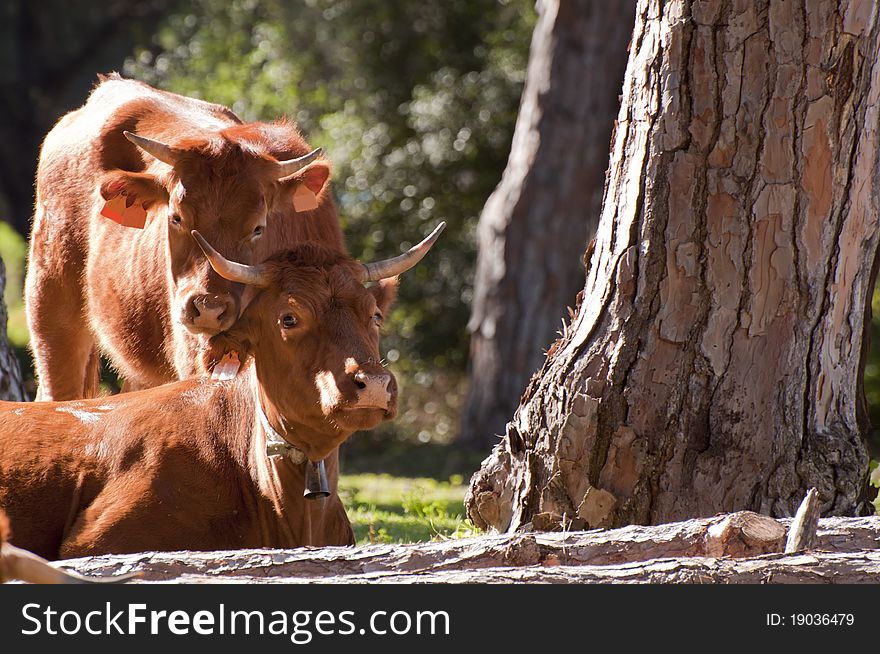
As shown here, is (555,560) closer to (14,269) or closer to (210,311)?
(210,311)

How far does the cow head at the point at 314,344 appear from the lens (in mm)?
4629

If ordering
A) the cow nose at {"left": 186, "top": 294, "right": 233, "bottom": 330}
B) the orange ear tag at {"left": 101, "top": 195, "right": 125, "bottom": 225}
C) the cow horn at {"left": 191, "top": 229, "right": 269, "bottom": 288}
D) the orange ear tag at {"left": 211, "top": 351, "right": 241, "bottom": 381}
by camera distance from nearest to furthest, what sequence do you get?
the cow horn at {"left": 191, "top": 229, "right": 269, "bottom": 288}
the orange ear tag at {"left": 211, "top": 351, "right": 241, "bottom": 381}
the cow nose at {"left": 186, "top": 294, "right": 233, "bottom": 330}
the orange ear tag at {"left": 101, "top": 195, "right": 125, "bottom": 225}

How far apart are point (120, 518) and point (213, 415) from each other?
2.12ft

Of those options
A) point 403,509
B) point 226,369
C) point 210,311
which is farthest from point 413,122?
point 226,369

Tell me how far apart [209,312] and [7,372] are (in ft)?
8.27

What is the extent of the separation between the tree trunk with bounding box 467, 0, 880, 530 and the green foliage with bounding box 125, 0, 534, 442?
11.2 metres

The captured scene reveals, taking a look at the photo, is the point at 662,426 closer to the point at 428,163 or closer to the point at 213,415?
the point at 213,415

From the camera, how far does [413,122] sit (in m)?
16.5

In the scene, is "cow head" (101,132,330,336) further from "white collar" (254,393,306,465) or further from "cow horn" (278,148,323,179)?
"white collar" (254,393,306,465)

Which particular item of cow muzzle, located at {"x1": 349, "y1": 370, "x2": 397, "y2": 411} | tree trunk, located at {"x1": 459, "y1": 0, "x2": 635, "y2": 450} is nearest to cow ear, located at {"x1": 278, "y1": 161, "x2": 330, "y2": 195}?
cow muzzle, located at {"x1": 349, "y1": 370, "x2": 397, "y2": 411}

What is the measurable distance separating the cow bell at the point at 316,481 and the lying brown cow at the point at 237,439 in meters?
0.03

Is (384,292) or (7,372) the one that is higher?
(384,292)

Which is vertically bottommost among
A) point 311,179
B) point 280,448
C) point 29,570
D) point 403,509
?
point 403,509

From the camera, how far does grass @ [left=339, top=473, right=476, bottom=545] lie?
6723 millimetres
